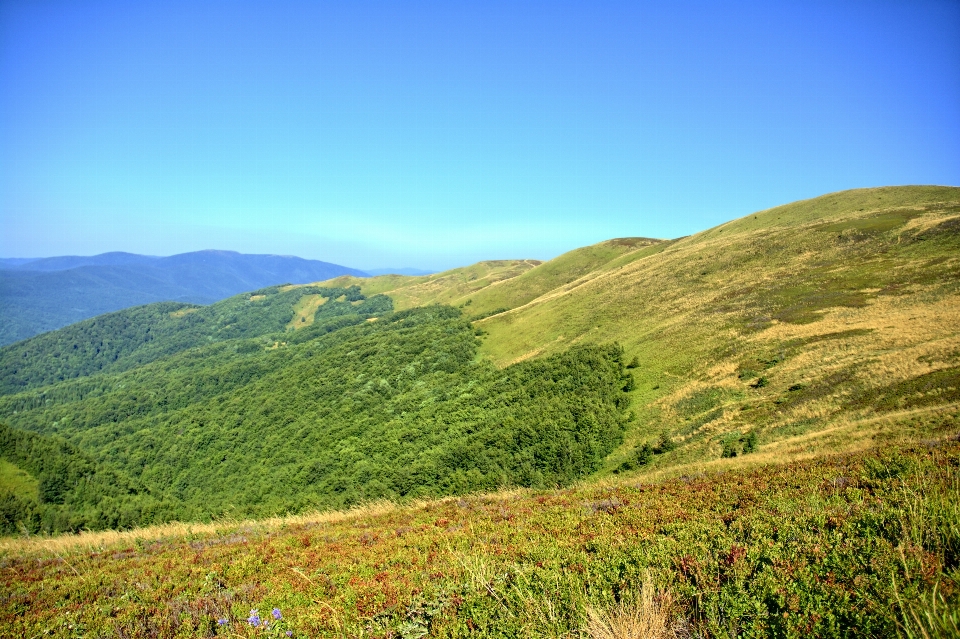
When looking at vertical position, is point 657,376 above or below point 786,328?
below

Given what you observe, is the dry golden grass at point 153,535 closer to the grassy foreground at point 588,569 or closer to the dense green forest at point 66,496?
the grassy foreground at point 588,569

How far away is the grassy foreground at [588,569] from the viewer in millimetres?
4199

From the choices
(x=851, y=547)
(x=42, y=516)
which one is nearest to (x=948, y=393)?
(x=851, y=547)

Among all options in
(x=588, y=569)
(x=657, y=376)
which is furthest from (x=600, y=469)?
(x=588, y=569)

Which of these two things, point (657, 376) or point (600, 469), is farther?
point (657, 376)

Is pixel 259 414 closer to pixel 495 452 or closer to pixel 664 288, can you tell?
pixel 495 452

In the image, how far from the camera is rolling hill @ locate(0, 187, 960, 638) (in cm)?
494

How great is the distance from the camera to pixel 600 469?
86.7 ft

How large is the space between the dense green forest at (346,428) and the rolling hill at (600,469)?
43 centimetres

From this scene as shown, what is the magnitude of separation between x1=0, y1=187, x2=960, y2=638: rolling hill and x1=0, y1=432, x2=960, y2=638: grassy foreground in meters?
0.05

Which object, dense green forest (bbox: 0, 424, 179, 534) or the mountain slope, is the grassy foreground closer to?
the mountain slope

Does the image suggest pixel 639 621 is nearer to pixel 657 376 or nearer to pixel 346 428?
pixel 657 376

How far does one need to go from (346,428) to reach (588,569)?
179 ft

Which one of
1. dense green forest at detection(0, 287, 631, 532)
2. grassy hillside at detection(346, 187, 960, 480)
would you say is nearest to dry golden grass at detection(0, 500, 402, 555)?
dense green forest at detection(0, 287, 631, 532)
